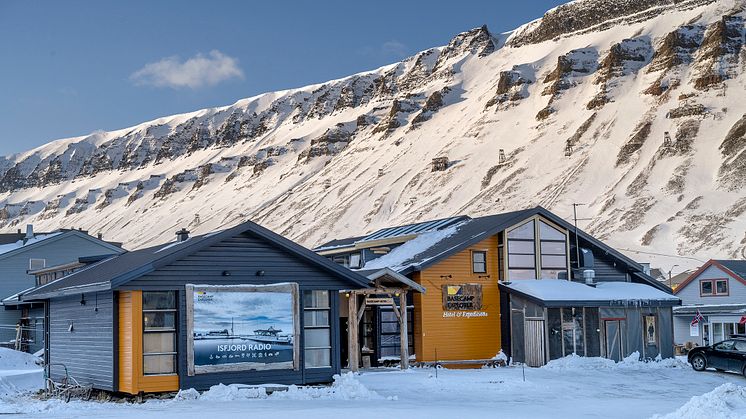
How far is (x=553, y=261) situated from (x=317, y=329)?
1503cm

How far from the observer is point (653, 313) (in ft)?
117

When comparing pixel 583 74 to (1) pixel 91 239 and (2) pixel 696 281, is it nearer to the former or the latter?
(2) pixel 696 281

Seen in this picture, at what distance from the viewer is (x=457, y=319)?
115 feet

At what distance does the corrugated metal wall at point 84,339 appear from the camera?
22.7m

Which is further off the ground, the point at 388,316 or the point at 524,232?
the point at 524,232

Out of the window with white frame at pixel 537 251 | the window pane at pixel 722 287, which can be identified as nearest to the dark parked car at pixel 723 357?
the window with white frame at pixel 537 251

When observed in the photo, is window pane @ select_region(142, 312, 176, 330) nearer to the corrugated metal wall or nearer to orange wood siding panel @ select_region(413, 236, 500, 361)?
the corrugated metal wall

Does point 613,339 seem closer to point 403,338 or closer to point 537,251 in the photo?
point 537,251

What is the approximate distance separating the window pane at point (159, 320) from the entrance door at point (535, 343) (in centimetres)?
1571

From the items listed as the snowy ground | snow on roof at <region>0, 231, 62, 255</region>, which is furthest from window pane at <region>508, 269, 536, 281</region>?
snow on roof at <region>0, 231, 62, 255</region>

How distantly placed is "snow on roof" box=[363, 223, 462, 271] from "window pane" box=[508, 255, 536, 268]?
9.96 ft

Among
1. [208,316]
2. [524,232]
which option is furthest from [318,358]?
[524,232]

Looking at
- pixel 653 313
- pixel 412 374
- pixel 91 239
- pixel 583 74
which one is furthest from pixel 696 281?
pixel 583 74

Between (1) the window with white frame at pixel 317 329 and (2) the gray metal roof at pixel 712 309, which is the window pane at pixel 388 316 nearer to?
(1) the window with white frame at pixel 317 329
